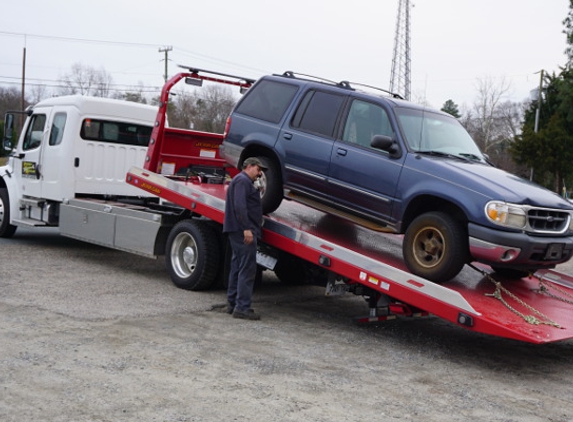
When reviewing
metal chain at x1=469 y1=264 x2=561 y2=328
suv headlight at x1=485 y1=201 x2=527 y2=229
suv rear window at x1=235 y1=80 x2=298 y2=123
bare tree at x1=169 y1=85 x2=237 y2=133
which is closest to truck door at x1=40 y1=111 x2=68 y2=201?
suv rear window at x1=235 y1=80 x2=298 y2=123

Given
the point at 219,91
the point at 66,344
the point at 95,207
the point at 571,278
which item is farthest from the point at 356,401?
the point at 219,91

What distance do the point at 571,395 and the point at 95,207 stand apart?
7.53 metres

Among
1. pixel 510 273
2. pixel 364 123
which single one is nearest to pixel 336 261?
pixel 364 123

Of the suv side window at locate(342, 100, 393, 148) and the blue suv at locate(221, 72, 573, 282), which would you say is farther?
the suv side window at locate(342, 100, 393, 148)

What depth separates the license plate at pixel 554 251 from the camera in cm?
687

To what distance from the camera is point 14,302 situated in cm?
796

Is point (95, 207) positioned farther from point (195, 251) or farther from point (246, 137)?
point (246, 137)

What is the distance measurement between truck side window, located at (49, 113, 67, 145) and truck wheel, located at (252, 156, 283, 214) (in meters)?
4.81

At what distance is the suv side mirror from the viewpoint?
7.34 metres

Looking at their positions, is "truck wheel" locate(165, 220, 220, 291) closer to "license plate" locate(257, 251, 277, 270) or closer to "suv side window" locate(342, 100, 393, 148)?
"license plate" locate(257, 251, 277, 270)

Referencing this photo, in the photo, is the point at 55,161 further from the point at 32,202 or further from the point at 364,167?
the point at 364,167

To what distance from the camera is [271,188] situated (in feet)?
27.7

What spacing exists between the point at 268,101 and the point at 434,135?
2.15m

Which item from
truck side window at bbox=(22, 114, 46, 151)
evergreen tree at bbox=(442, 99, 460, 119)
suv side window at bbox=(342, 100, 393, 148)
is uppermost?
evergreen tree at bbox=(442, 99, 460, 119)
